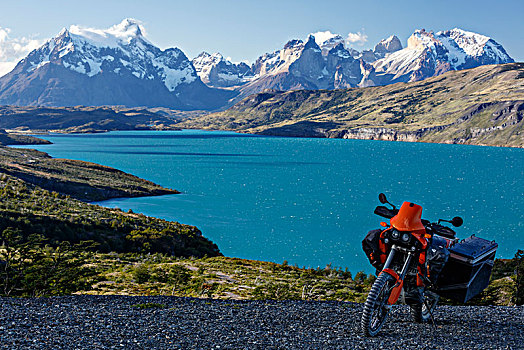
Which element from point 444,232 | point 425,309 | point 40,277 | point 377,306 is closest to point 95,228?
point 40,277

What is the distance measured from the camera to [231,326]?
39.7ft

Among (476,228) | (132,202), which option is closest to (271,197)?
(132,202)

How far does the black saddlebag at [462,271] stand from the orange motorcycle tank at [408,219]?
1680 millimetres

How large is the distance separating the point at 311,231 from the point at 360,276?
40.7 metres

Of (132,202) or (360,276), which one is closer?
(360,276)

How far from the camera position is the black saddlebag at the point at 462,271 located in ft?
37.7

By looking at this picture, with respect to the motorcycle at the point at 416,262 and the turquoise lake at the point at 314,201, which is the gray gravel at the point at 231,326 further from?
the turquoise lake at the point at 314,201

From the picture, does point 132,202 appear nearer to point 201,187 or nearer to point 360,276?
point 201,187

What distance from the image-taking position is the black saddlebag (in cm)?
1148

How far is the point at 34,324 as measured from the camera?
37.4 ft

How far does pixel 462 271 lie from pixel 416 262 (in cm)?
148

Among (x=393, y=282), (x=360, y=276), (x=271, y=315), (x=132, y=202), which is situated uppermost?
(x=393, y=282)

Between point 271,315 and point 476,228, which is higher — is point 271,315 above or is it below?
above

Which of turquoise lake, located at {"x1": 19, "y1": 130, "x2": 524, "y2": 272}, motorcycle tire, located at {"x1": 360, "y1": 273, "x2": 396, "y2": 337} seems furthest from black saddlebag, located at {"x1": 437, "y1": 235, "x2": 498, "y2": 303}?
turquoise lake, located at {"x1": 19, "y1": 130, "x2": 524, "y2": 272}
